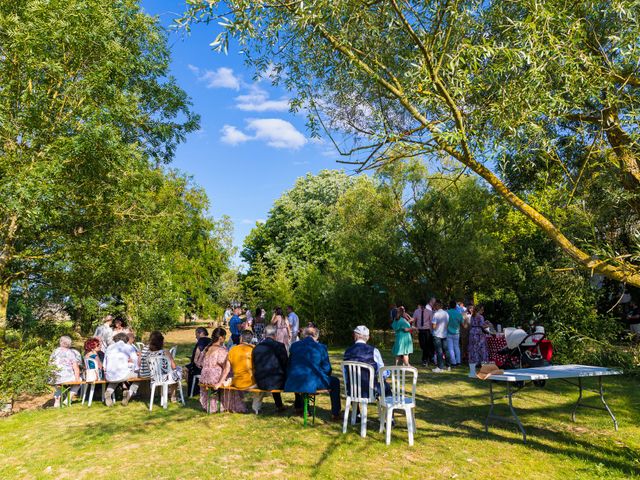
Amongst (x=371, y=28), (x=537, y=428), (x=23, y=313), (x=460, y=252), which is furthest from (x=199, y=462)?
(x=23, y=313)

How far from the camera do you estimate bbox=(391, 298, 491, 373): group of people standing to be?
1130cm

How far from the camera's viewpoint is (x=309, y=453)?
5.62 metres

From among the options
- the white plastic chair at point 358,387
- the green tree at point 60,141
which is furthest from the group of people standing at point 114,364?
the white plastic chair at point 358,387

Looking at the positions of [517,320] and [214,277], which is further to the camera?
[214,277]

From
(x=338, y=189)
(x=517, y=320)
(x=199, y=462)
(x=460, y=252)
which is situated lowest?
(x=199, y=462)

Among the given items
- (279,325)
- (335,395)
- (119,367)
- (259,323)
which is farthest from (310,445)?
(259,323)

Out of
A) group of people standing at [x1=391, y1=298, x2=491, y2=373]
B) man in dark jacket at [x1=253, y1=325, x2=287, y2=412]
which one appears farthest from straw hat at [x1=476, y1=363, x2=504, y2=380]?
group of people standing at [x1=391, y1=298, x2=491, y2=373]

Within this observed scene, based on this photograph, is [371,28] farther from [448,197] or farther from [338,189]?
[338,189]

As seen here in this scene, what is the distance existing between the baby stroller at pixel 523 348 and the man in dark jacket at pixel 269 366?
504cm

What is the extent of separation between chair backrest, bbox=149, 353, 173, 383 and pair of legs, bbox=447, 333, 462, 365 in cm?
721

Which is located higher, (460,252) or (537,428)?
(460,252)

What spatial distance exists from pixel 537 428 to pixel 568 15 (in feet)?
18.1

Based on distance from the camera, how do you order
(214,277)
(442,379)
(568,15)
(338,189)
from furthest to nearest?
(214,277)
(338,189)
(442,379)
(568,15)

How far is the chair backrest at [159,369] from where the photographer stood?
8.21m
